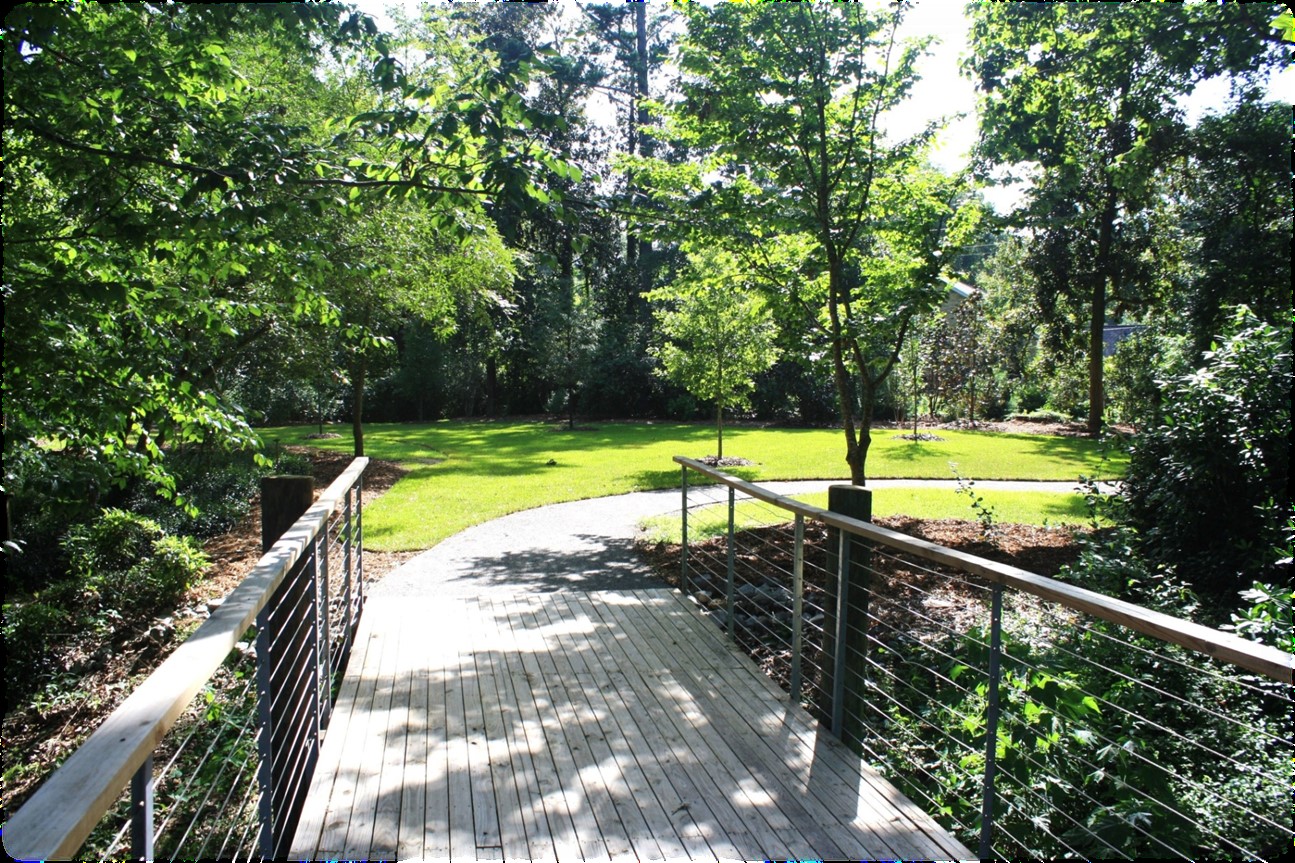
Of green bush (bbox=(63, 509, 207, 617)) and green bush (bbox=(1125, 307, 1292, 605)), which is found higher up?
green bush (bbox=(1125, 307, 1292, 605))

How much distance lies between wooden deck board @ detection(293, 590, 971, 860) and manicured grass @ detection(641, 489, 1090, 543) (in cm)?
490

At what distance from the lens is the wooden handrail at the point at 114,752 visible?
40.6 inches

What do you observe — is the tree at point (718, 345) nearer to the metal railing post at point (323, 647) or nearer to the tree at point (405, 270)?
the tree at point (405, 270)

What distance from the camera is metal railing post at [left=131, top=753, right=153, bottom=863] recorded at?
143cm

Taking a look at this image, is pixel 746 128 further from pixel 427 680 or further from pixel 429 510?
pixel 429 510

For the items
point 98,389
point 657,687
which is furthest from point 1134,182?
point 98,389

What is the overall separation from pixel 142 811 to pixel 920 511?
37.1 feet

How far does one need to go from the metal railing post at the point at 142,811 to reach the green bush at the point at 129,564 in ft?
23.7

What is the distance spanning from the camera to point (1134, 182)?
10594 millimetres

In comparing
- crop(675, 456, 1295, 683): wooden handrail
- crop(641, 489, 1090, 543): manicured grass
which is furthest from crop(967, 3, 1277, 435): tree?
crop(675, 456, 1295, 683): wooden handrail

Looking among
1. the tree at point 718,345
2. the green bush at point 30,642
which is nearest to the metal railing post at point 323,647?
the green bush at point 30,642

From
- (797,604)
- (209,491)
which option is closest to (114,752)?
(797,604)

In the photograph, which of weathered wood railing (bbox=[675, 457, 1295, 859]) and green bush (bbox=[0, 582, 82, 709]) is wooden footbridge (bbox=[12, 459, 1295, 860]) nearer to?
weathered wood railing (bbox=[675, 457, 1295, 859])

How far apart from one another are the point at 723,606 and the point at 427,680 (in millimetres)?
2872
